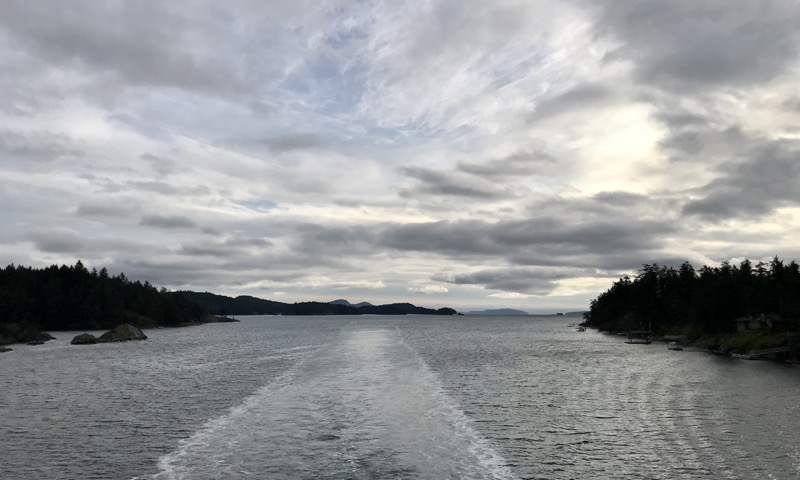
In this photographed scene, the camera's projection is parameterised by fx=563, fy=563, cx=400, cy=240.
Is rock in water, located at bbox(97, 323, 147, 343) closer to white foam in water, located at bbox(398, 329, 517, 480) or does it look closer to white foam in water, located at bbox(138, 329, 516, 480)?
white foam in water, located at bbox(138, 329, 516, 480)

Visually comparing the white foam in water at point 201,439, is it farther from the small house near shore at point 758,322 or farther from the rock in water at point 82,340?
the small house near shore at point 758,322

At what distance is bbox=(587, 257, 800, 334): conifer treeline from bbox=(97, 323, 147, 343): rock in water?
13731cm

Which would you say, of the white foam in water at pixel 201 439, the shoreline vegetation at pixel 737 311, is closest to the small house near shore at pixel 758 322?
the shoreline vegetation at pixel 737 311

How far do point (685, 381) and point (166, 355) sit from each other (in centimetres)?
7877

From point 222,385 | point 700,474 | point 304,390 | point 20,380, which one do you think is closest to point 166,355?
point 20,380

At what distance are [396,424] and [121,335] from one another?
4960 inches

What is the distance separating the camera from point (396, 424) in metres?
36.2

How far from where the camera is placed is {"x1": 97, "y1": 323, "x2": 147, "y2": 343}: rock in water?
135312mm

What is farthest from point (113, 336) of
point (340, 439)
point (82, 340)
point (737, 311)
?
point (737, 311)

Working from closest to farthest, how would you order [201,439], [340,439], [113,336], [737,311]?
[340,439], [201,439], [737,311], [113,336]

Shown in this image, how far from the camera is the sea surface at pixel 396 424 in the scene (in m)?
26.8

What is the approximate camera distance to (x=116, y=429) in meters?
35.1

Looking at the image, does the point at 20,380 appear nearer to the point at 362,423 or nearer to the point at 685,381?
the point at 362,423

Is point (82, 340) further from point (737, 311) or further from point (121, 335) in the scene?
point (737, 311)
